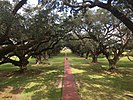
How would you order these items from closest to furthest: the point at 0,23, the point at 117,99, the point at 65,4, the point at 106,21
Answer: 1. the point at 117,99
2. the point at 0,23
3. the point at 65,4
4. the point at 106,21

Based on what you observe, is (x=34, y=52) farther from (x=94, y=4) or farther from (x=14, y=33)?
(x=94, y=4)

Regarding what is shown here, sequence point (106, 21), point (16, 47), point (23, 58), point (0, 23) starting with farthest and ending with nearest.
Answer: point (106, 21) < point (23, 58) < point (16, 47) < point (0, 23)

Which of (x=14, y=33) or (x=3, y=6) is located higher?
(x=3, y=6)

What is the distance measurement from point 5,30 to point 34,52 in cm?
1451

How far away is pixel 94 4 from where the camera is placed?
1575 centimetres

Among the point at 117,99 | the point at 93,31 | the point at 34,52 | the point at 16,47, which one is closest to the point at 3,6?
the point at 16,47

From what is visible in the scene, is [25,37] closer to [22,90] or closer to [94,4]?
[22,90]

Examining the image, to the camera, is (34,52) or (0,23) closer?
(0,23)

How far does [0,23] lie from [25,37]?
23.0ft

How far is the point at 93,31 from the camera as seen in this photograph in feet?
128

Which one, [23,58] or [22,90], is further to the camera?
[23,58]

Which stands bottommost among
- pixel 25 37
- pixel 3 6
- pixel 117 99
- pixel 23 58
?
pixel 117 99

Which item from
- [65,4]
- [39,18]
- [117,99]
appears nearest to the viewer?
[117,99]

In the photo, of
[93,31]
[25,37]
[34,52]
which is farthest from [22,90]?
[93,31]
